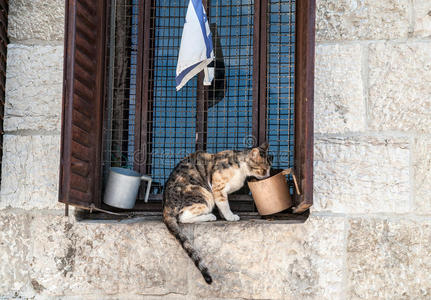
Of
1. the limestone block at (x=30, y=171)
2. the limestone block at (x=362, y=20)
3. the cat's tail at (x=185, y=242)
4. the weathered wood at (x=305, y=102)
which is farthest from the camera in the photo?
the limestone block at (x=30, y=171)

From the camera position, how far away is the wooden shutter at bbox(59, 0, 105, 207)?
3768 millimetres

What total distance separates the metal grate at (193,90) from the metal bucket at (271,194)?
372 millimetres

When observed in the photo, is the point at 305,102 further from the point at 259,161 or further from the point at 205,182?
the point at 205,182

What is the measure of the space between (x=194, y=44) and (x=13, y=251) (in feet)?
6.36

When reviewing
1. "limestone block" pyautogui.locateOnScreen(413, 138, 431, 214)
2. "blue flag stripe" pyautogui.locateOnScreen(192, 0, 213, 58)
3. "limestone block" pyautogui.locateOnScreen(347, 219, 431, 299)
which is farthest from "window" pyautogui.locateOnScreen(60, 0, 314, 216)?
"limestone block" pyautogui.locateOnScreen(413, 138, 431, 214)

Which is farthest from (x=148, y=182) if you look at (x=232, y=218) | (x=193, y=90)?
(x=193, y=90)

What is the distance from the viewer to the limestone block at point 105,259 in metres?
4.16

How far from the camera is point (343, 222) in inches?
160

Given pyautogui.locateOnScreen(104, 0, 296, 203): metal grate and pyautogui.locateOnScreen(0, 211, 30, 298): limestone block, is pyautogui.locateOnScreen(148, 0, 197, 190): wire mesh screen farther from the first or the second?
pyautogui.locateOnScreen(0, 211, 30, 298): limestone block

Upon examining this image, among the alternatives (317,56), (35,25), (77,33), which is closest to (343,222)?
(317,56)

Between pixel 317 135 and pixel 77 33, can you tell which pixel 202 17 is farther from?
pixel 317 135

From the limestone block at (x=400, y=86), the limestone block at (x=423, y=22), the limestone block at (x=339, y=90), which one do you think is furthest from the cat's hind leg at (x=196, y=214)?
the limestone block at (x=423, y=22)

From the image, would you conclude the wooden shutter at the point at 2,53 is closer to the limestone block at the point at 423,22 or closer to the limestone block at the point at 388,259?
the limestone block at the point at 388,259

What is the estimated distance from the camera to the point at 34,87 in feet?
14.5
